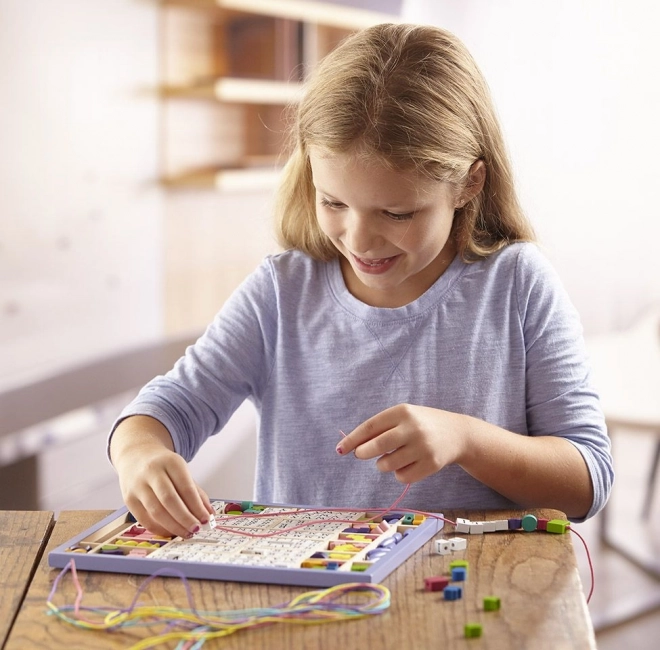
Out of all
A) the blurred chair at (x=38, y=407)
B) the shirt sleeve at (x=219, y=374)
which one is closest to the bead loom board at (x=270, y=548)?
the shirt sleeve at (x=219, y=374)

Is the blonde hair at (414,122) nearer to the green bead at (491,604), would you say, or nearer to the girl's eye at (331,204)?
the girl's eye at (331,204)

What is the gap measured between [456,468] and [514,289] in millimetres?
227

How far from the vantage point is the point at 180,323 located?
2.76 m

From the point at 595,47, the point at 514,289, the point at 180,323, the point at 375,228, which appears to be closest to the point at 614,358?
the point at 595,47

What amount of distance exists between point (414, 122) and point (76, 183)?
57.9 inches

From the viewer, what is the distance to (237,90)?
261 cm

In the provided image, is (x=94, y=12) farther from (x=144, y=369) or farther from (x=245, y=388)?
(x=245, y=388)

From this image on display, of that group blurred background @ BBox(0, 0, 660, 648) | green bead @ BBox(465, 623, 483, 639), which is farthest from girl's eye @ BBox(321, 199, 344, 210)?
blurred background @ BBox(0, 0, 660, 648)

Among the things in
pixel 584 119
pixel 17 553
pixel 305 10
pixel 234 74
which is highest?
pixel 305 10

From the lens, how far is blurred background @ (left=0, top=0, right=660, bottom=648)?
2.20m

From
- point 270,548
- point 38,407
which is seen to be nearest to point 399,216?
point 270,548

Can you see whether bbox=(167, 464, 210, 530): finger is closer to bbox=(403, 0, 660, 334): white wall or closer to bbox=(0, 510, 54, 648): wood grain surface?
bbox=(0, 510, 54, 648): wood grain surface

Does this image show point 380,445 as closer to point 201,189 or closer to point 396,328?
point 396,328

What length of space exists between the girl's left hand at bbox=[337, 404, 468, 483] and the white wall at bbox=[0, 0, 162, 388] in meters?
1.45
